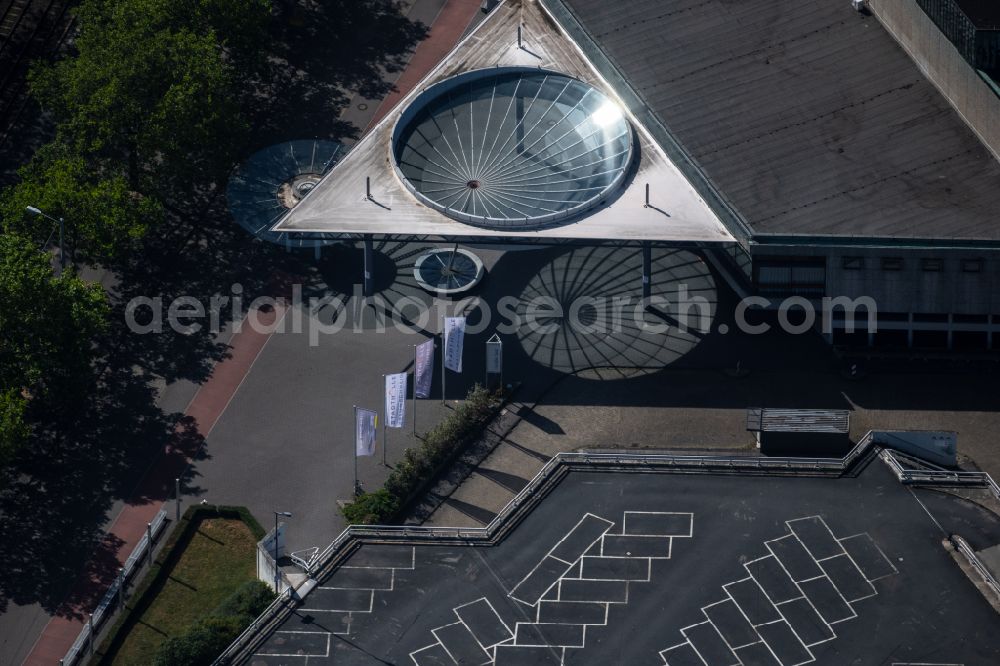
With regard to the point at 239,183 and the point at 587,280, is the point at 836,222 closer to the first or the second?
the point at 587,280

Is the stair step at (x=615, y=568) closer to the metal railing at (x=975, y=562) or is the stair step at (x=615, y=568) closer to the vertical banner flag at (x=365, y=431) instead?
the vertical banner flag at (x=365, y=431)

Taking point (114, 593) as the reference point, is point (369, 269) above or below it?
above

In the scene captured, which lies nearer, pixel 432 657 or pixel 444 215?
pixel 432 657

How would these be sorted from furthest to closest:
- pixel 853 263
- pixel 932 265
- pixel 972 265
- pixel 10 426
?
pixel 853 263, pixel 932 265, pixel 972 265, pixel 10 426

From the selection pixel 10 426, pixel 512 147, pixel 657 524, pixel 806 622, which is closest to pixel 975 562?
pixel 806 622

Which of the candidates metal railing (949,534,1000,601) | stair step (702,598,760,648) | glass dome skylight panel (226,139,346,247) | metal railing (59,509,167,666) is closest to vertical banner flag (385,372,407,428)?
metal railing (59,509,167,666)

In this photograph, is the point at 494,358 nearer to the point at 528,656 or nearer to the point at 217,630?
the point at 528,656

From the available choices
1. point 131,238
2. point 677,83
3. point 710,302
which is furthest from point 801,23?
point 131,238
